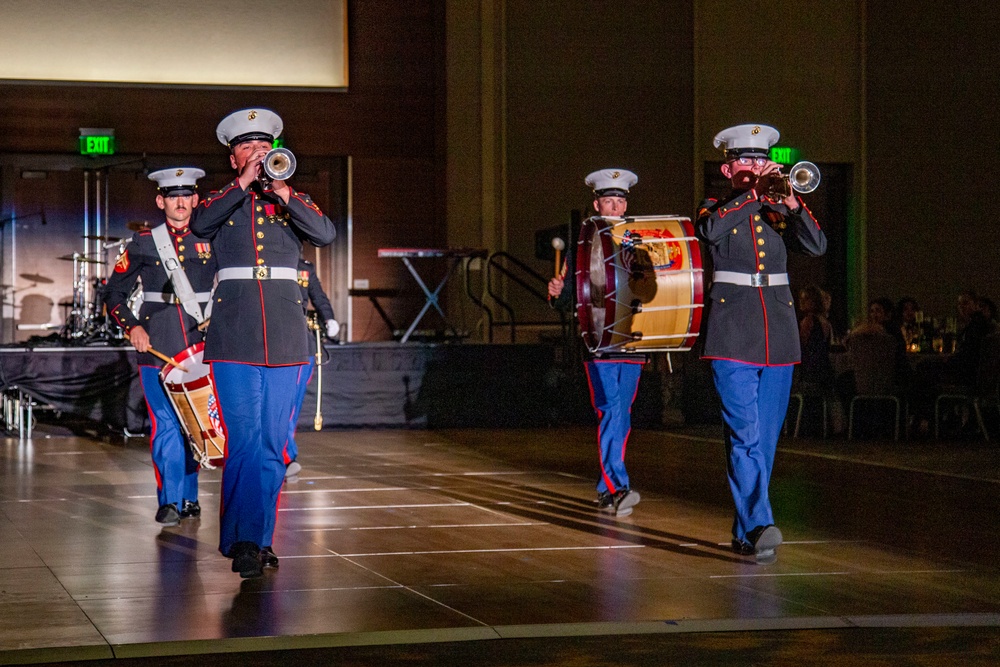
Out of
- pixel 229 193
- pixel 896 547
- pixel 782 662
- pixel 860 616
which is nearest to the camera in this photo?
pixel 782 662

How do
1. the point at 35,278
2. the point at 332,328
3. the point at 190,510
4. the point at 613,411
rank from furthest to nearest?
the point at 35,278, the point at 332,328, the point at 613,411, the point at 190,510

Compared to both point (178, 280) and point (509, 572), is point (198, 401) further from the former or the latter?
point (509, 572)

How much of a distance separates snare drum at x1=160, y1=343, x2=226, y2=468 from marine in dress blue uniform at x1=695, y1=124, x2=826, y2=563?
92.4 inches

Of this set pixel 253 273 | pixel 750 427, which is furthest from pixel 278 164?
pixel 750 427

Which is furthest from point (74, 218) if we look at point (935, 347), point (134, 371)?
point (935, 347)

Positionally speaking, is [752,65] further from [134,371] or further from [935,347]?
[134,371]

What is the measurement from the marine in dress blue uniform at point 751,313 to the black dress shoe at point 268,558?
76.9 inches

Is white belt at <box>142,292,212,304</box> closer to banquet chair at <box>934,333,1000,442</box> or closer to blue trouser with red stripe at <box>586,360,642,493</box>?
blue trouser with red stripe at <box>586,360,642,493</box>

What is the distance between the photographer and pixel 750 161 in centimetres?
589

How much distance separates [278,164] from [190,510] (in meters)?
2.65

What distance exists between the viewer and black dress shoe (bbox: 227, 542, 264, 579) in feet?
17.1

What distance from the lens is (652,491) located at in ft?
26.3

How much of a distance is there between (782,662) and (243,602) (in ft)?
6.35

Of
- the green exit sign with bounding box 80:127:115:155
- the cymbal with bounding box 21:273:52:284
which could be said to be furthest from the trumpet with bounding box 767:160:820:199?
the cymbal with bounding box 21:273:52:284
